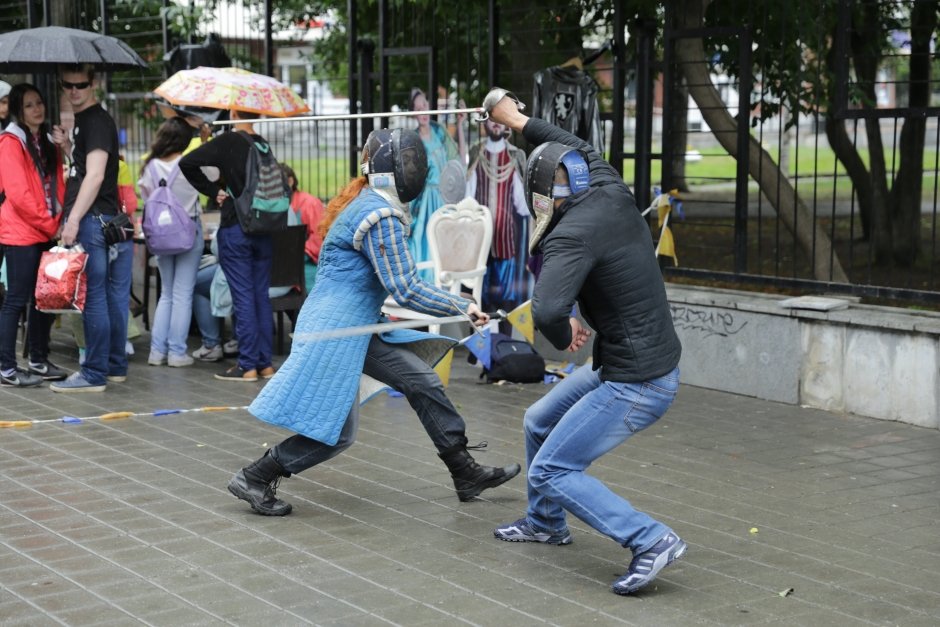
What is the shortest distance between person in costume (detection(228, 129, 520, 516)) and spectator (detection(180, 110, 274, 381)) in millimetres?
2891

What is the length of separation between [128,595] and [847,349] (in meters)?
4.87

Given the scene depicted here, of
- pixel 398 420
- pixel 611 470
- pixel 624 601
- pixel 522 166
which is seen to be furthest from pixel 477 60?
pixel 624 601

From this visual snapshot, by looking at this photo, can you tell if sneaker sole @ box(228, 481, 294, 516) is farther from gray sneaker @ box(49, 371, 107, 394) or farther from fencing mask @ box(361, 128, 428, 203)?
gray sneaker @ box(49, 371, 107, 394)

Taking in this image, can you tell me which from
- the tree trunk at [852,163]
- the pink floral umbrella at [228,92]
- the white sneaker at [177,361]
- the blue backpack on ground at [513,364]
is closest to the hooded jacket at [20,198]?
the pink floral umbrella at [228,92]

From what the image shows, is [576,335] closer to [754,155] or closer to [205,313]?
[754,155]

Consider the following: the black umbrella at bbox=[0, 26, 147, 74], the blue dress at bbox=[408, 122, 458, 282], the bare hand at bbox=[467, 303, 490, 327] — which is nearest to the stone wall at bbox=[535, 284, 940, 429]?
the blue dress at bbox=[408, 122, 458, 282]

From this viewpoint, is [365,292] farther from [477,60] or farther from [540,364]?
[477,60]

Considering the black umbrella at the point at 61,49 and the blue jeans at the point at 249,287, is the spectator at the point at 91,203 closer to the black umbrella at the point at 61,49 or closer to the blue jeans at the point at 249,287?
the black umbrella at the point at 61,49

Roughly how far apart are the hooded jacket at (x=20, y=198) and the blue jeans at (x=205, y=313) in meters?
1.49

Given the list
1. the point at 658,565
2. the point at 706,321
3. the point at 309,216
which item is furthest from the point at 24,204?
the point at 658,565

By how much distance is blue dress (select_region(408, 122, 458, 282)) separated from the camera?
30.7ft

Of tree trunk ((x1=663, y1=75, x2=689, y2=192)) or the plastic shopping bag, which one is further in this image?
tree trunk ((x1=663, y1=75, x2=689, y2=192))

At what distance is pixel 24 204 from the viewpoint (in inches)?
327

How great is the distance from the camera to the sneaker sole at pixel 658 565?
461 cm
